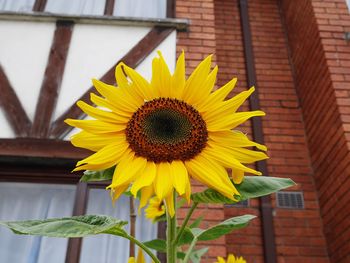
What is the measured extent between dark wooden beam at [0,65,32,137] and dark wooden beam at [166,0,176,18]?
1.80 meters

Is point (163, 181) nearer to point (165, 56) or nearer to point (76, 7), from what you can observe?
point (165, 56)

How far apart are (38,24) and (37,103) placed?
957mm

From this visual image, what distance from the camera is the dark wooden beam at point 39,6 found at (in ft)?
14.5

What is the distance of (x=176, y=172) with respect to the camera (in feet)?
3.10

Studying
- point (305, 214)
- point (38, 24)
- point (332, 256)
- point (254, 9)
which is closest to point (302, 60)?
point (254, 9)

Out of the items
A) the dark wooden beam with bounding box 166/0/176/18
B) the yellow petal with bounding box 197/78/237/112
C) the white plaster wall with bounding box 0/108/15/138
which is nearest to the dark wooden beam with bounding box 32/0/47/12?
the dark wooden beam with bounding box 166/0/176/18

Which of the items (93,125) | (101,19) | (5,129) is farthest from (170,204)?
(101,19)

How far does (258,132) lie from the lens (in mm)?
4434

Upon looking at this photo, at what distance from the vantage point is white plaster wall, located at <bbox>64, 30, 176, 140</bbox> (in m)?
3.83

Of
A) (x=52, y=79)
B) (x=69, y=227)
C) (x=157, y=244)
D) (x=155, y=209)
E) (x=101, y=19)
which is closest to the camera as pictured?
(x=69, y=227)

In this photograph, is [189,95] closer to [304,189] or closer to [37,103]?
[37,103]

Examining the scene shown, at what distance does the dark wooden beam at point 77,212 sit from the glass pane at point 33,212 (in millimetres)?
74

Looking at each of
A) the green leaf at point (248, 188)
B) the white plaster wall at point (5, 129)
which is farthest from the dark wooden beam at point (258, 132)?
the green leaf at point (248, 188)

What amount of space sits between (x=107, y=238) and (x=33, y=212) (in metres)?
0.69
